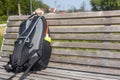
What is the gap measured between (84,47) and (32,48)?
73 centimetres

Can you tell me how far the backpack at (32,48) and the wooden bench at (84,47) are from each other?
13 cm

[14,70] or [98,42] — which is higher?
[98,42]

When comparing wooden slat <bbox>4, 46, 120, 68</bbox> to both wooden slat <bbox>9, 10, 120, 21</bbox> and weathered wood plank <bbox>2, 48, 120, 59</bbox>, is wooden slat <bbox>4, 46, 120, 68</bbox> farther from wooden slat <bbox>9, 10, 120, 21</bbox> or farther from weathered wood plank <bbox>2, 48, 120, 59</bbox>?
wooden slat <bbox>9, 10, 120, 21</bbox>

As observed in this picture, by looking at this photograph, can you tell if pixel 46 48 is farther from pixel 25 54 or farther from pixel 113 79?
pixel 113 79

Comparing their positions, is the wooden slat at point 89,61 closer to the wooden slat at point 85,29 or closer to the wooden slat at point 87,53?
the wooden slat at point 87,53

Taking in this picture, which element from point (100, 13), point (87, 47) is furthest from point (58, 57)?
point (100, 13)

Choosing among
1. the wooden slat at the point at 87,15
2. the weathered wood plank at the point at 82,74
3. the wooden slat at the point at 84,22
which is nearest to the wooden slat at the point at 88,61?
the weathered wood plank at the point at 82,74

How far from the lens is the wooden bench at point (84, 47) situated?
16.3 ft

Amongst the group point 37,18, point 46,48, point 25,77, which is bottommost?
point 25,77

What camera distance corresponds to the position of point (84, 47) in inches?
209

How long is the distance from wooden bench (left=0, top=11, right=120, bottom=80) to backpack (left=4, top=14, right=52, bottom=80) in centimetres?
13

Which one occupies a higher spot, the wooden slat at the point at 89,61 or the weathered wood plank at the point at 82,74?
the wooden slat at the point at 89,61

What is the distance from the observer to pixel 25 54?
5191 mm

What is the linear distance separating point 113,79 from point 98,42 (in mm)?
700
